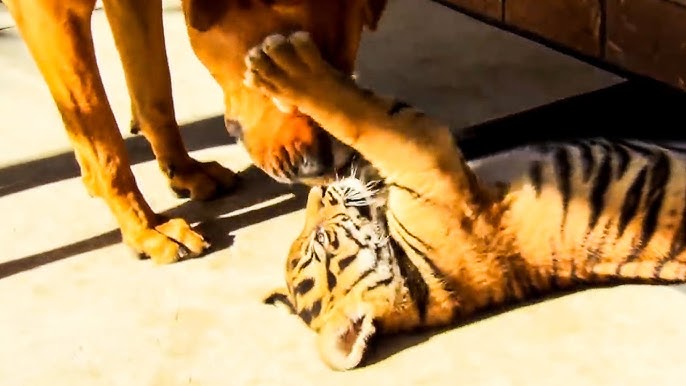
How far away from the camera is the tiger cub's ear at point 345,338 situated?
1.29 meters

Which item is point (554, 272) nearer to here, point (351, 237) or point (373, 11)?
point (351, 237)

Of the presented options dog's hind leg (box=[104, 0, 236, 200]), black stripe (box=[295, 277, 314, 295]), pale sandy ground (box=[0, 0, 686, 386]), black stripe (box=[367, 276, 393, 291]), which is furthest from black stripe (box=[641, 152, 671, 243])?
dog's hind leg (box=[104, 0, 236, 200])

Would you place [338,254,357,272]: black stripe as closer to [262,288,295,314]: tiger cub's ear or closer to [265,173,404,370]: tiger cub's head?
[265,173,404,370]: tiger cub's head

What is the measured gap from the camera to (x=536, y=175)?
1394 mm

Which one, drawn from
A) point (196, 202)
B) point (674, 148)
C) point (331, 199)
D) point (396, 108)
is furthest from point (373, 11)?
point (196, 202)

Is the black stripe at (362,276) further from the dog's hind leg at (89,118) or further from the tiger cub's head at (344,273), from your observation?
the dog's hind leg at (89,118)

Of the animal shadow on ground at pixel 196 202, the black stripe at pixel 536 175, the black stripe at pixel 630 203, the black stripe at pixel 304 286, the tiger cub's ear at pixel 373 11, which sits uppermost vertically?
the tiger cub's ear at pixel 373 11

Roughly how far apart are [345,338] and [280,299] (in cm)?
18

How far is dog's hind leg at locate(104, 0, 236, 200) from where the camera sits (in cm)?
169

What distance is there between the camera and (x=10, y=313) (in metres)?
1.53

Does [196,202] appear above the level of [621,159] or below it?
below

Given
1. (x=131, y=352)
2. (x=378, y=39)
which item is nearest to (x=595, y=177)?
(x=131, y=352)

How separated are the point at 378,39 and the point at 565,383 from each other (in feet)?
4.51

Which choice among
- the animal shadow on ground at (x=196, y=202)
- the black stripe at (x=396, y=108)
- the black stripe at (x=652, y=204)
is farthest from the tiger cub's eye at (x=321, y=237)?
the black stripe at (x=652, y=204)
